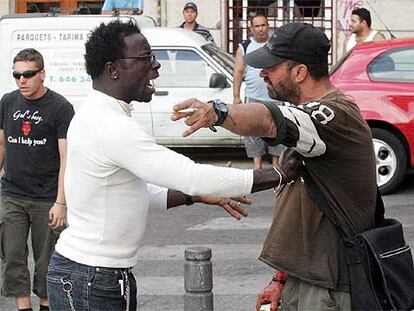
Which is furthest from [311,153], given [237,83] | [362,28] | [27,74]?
[362,28]

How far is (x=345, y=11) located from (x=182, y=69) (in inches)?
252

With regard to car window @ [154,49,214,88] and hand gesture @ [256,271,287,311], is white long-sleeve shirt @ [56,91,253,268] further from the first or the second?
car window @ [154,49,214,88]

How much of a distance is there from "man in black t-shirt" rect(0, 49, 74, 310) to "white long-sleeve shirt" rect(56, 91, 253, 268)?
8.56 feet

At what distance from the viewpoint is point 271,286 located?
396cm

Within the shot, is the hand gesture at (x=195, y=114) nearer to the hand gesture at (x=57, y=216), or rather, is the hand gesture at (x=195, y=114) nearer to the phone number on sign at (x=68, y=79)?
the hand gesture at (x=57, y=216)

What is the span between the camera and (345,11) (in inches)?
745

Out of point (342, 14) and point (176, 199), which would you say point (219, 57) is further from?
point (176, 199)

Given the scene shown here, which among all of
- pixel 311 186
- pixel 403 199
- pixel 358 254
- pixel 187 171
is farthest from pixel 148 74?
pixel 403 199

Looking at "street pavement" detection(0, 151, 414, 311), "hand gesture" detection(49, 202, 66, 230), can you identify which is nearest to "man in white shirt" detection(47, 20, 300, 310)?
"hand gesture" detection(49, 202, 66, 230)

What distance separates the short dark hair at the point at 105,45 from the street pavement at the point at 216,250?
11.8ft

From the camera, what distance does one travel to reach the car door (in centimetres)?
1319

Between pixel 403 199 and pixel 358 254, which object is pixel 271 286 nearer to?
pixel 358 254

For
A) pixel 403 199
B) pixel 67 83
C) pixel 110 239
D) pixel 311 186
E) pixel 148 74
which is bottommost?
pixel 403 199

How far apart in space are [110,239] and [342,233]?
85 cm
